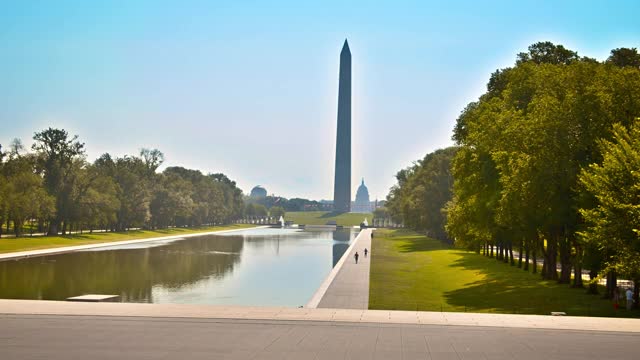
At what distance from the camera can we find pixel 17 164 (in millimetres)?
94188

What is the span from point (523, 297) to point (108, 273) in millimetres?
30174

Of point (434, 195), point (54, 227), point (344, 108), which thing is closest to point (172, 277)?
point (434, 195)

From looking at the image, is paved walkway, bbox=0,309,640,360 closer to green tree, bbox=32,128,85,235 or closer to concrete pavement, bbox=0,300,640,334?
concrete pavement, bbox=0,300,640,334

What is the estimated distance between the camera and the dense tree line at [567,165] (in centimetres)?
2948

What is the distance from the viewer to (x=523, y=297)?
3850 centimetres

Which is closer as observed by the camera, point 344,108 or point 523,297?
point 523,297

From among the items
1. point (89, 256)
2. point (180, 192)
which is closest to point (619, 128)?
point (89, 256)

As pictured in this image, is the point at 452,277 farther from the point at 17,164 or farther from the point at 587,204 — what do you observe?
the point at 17,164

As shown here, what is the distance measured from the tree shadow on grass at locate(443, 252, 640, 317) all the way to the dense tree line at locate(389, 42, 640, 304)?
1705 millimetres

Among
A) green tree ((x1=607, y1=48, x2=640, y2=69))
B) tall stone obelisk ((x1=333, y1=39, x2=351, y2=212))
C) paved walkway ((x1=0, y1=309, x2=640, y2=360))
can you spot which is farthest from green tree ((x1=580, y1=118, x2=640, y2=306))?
tall stone obelisk ((x1=333, y1=39, x2=351, y2=212))

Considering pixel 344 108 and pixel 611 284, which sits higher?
pixel 344 108

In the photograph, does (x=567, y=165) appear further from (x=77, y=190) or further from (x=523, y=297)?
(x=77, y=190)

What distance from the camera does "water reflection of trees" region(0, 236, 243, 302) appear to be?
135ft

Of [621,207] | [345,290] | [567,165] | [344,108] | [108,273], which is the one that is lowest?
[108,273]
